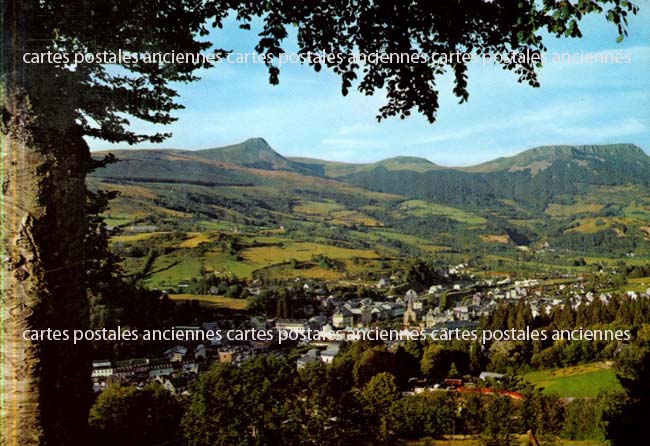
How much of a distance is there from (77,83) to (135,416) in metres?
6.02

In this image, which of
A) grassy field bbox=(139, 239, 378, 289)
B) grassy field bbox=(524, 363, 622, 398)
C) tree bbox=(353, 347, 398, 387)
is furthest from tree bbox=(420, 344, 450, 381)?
grassy field bbox=(524, 363, 622, 398)

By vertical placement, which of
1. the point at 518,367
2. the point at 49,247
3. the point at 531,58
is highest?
the point at 531,58

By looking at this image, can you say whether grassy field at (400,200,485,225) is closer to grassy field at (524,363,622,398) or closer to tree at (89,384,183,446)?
grassy field at (524,363,622,398)

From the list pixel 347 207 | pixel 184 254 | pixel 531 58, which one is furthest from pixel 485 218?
pixel 531 58

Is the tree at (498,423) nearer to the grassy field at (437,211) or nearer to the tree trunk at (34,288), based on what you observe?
the grassy field at (437,211)

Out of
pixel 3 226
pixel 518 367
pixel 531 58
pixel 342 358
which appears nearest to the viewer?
pixel 3 226

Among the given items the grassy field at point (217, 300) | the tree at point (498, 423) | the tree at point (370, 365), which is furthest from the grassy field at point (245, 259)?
the tree at point (498, 423)

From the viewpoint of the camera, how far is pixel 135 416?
8195 millimetres

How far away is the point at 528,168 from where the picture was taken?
39.9 meters

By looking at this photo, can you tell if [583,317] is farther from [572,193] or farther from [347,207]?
[572,193]

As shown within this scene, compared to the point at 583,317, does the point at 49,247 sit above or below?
above

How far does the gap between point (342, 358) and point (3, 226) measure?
8.06 metres

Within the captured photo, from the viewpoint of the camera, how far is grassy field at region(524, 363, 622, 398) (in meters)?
17.0

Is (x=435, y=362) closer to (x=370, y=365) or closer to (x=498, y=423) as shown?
(x=498, y=423)
